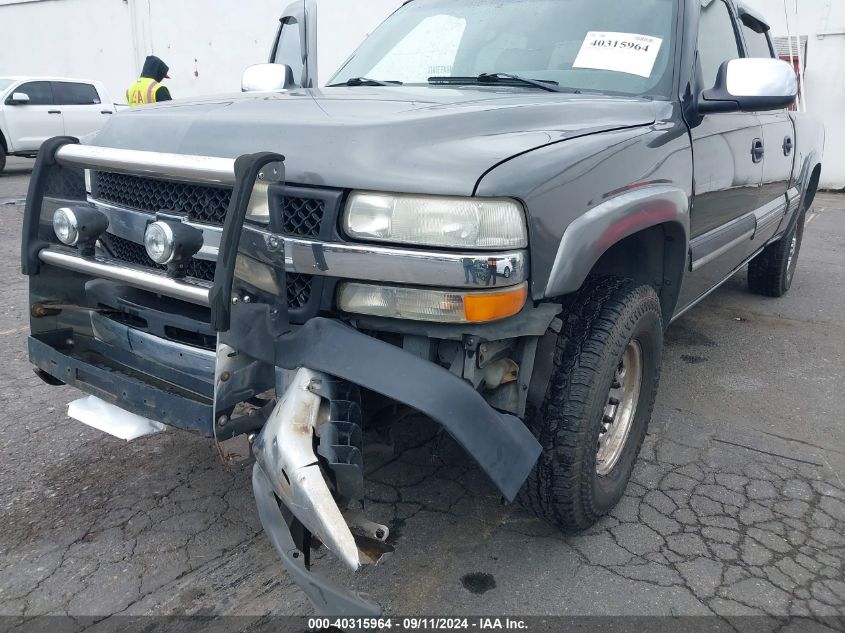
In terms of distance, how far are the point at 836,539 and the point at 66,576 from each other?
263 cm

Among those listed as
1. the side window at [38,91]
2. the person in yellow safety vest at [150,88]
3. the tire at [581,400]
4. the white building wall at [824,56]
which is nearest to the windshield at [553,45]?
the tire at [581,400]

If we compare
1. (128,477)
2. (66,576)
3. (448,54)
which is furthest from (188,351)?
(448,54)

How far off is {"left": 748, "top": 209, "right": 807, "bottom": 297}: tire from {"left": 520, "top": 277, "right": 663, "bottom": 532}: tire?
11.5ft

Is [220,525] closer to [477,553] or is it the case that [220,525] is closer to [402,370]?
[477,553]

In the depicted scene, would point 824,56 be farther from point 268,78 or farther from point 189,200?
point 189,200

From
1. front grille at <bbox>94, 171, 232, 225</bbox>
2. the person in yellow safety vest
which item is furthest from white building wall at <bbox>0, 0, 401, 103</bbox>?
front grille at <bbox>94, 171, 232, 225</bbox>

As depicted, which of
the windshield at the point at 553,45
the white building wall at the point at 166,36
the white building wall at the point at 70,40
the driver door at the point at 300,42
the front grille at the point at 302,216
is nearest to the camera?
the front grille at the point at 302,216

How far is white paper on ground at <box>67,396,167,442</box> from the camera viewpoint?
7.79 ft

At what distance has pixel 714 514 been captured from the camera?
279 centimetres

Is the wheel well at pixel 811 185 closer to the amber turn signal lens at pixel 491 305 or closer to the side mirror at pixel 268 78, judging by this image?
the side mirror at pixel 268 78

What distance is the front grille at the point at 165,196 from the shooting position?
218cm

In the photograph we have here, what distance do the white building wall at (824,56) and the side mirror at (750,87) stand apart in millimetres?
10128

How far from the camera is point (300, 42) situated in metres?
4.53

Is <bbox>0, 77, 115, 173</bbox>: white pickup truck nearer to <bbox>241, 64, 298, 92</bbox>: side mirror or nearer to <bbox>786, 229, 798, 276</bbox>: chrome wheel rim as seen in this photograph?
<bbox>241, 64, 298, 92</bbox>: side mirror
